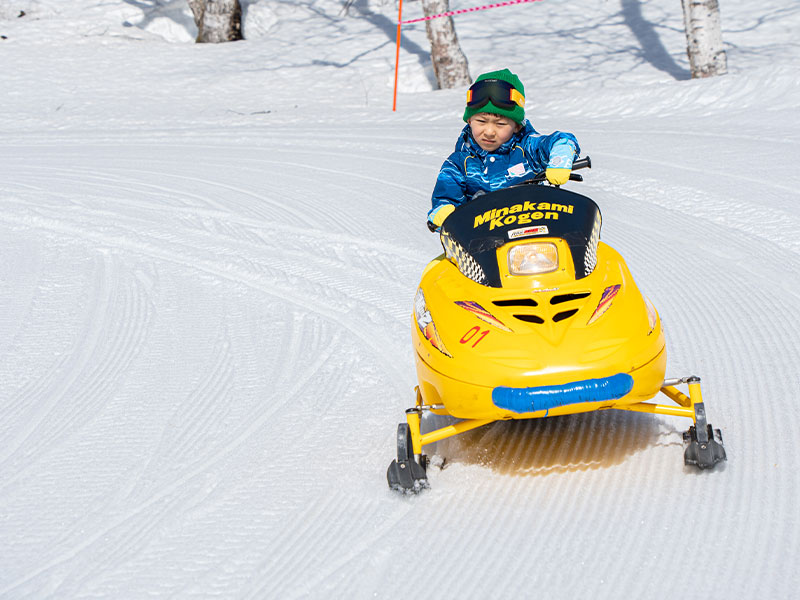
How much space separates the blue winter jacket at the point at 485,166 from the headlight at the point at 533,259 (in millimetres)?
765

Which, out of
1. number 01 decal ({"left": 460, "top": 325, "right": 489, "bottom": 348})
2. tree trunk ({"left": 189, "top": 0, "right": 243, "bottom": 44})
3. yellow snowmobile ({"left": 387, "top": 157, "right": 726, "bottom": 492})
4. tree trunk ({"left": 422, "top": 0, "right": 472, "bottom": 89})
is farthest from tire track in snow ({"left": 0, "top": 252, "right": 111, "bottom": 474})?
tree trunk ({"left": 189, "top": 0, "right": 243, "bottom": 44})

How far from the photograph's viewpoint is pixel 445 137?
10266mm

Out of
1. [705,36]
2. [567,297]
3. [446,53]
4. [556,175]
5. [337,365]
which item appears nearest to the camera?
[567,297]

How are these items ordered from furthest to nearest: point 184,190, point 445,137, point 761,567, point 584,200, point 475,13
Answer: point 475,13 → point 445,137 → point 184,190 → point 584,200 → point 761,567

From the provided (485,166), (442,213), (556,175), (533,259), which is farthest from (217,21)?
(533,259)

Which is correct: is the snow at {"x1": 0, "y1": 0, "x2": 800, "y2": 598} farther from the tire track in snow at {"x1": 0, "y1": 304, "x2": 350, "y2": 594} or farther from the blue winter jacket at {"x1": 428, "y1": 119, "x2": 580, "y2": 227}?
the blue winter jacket at {"x1": 428, "y1": 119, "x2": 580, "y2": 227}

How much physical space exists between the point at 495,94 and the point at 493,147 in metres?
0.27

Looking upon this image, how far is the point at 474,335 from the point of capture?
3.29 metres

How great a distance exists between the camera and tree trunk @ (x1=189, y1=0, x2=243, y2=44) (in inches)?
671

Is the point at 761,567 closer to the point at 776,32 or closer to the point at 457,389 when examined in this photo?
the point at 457,389

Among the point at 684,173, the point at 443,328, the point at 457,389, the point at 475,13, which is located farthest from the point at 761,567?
the point at 475,13

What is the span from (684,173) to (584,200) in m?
4.59

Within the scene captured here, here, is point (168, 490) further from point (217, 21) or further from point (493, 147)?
point (217, 21)

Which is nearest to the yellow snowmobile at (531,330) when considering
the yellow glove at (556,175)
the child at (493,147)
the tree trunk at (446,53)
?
the yellow glove at (556,175)
